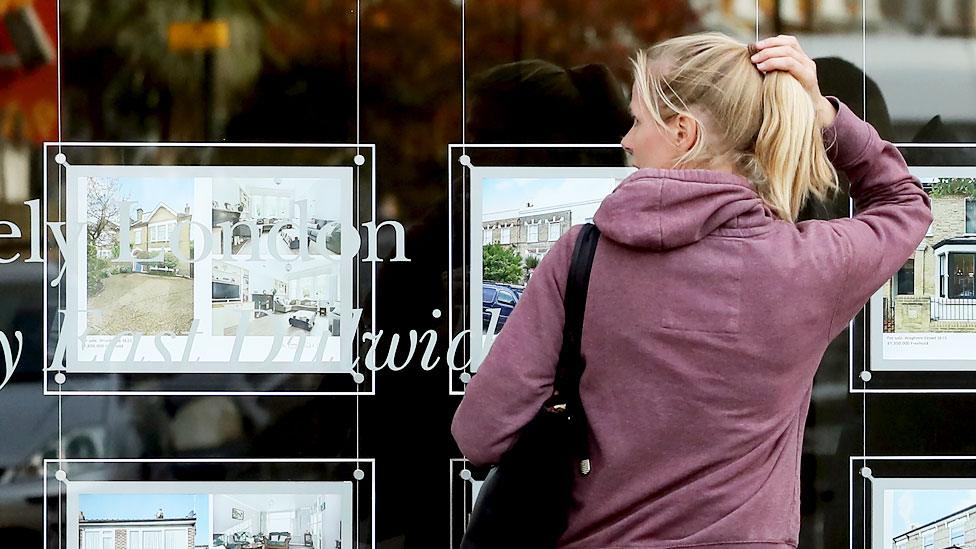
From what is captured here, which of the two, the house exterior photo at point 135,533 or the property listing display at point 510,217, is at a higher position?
the property listing display at point 510,217

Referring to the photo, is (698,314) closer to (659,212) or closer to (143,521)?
(659,212)

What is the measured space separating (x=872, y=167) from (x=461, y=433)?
2.73 feet

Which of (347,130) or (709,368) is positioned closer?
(709,368)

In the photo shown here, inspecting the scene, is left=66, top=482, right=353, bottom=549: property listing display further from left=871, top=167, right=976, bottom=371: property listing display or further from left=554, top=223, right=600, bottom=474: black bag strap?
left=871, top=167, right=976, bottom=371: property listing display

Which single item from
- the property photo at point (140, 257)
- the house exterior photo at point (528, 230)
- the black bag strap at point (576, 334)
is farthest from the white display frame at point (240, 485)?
the black bag strap at point (576, 334)

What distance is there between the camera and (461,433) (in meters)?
1.50

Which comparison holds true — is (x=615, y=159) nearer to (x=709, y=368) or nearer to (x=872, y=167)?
(x=872, y=167)

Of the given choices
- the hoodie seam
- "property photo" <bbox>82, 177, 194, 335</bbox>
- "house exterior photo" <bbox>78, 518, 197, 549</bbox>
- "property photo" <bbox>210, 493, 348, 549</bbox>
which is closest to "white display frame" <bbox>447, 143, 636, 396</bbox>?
"property photo" <bbox>210, 493, 348, 549</bbox>

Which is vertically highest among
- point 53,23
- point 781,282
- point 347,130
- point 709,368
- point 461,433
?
point 53,23

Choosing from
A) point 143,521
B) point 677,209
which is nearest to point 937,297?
point 677,209

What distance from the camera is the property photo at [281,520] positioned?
107 inches

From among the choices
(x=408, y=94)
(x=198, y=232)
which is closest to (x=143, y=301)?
(x=198, y=232)

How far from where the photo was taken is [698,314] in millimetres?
1413

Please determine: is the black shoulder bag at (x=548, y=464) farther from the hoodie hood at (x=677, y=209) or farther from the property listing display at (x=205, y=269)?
the property listing display at (x=205, y=269)
